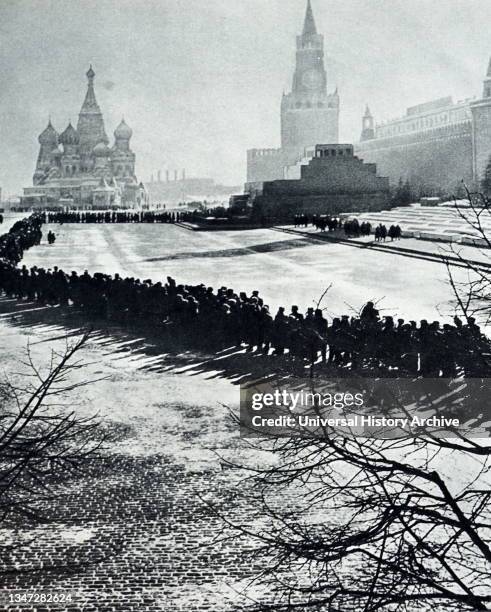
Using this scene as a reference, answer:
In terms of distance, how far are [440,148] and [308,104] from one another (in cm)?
4741

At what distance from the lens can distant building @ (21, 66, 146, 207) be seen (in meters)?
96.1

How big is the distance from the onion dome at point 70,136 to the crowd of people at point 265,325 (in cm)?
8141

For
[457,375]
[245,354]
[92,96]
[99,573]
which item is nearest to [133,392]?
[245,354]

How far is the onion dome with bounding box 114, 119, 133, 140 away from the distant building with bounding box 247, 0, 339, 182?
63.0ft

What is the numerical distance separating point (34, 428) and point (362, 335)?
12.7 feet

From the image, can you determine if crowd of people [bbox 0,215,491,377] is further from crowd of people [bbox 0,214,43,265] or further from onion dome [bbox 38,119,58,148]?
onion dome [bbox 38,119,58,148]

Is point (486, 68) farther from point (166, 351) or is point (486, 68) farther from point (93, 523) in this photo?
point (93, 523)

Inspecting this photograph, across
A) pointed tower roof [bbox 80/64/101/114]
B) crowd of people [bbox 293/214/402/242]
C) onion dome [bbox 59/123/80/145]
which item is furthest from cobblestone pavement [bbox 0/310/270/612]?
pointed tower roof [bbox 80/64/101/114]

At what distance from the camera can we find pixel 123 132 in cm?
10094

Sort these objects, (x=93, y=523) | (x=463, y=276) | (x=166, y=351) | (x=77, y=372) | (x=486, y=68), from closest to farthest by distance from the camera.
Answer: (x=93, y=523)
(x=77, y=372)
(x=166, y=351)
(x=463, y=276)
(x=486, y=68)

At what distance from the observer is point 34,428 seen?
9.47m

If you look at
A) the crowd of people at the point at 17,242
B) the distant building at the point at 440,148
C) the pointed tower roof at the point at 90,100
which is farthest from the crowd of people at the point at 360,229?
the pointed tower roof at the point at 90,100

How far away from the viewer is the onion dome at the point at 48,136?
3984 inches

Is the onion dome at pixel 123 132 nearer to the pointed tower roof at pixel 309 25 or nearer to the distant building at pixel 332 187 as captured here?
the pointed tower roof at pixel 309 25
